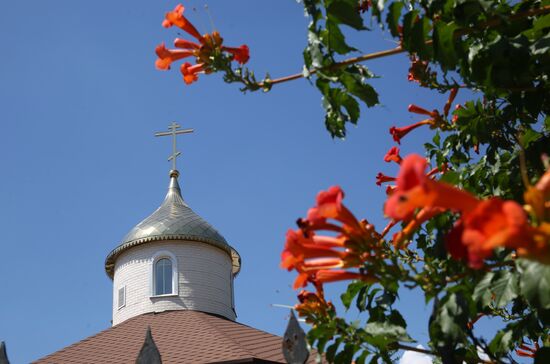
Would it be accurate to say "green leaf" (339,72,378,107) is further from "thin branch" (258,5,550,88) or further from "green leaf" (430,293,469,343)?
"green leaf" (430,293,469,343)

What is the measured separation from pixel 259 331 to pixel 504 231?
824 inches

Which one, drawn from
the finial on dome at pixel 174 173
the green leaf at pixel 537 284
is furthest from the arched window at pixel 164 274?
the green leaf at pixel 537 284

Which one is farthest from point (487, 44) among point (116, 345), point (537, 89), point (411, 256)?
point (116, 345)

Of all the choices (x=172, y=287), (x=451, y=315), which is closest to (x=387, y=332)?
(x=451, y=315)

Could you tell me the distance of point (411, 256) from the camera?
451 centimetres

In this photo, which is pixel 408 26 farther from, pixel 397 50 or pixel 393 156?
pixel 393 156

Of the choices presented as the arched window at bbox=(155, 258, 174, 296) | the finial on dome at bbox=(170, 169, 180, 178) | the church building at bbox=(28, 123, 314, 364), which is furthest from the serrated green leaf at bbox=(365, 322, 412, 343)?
the finial on dome at bbox=(170, 169, 180, 178)

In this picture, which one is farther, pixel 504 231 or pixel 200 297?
pixel 200 297

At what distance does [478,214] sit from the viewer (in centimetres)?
136

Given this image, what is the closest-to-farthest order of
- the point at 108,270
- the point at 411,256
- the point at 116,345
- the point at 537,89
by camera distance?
the point at 537,89, the point at 411,256, the point at 116,345, the point at 108,270

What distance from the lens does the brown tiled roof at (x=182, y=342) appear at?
57.9ft

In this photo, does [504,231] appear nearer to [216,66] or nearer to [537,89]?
[216,66]

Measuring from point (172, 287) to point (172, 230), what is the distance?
6.20ft

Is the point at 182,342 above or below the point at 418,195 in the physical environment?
above
